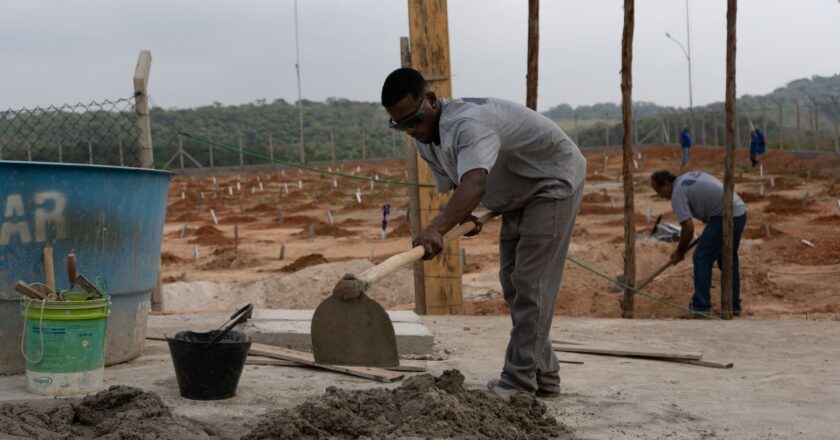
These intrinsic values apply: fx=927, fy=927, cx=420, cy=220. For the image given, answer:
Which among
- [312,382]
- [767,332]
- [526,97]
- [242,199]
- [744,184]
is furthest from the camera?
[242,199]

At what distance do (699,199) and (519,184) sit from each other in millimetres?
5111

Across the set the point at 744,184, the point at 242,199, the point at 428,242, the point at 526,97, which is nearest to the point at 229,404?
the point at 428,242

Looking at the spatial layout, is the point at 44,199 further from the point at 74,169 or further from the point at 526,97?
the point at 526,97

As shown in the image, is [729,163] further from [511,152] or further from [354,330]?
[354,330]

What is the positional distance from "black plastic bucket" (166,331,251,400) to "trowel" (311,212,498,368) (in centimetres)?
40

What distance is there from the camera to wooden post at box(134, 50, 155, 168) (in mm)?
7180

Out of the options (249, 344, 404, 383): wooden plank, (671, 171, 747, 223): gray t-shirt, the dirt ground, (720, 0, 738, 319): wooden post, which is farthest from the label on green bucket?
(671, 171, 747, 223): gray t-shirt

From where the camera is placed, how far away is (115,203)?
5.40m

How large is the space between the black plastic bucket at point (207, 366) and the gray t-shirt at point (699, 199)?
18.6 feet

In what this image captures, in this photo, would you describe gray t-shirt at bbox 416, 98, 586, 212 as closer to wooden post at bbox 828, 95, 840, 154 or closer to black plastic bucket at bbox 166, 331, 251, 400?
black plastic bucket at bbox 166, 331, 251, 400

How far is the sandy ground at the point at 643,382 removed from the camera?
422cm

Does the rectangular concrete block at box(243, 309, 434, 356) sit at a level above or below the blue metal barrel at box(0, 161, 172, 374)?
below

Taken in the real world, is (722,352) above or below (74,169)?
below

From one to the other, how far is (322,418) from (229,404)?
0.88 meters
